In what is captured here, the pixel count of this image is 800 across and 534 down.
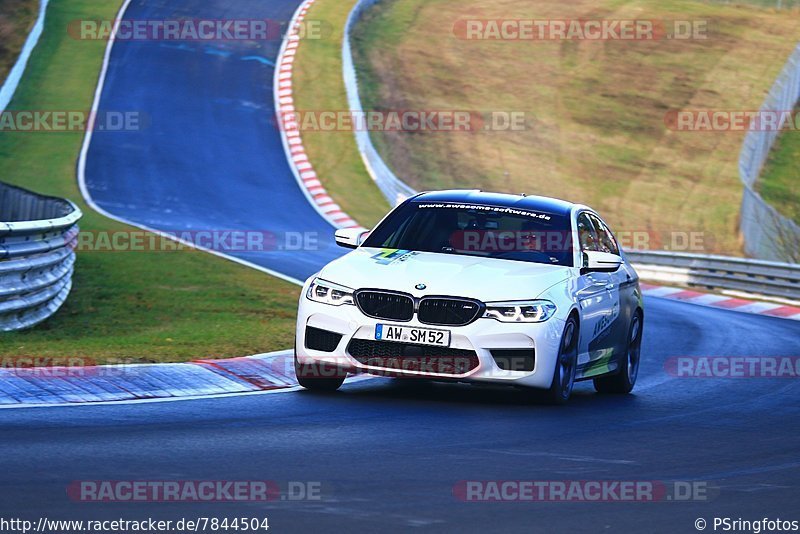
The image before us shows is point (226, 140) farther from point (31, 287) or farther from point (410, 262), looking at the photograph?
A: point (410, 262)

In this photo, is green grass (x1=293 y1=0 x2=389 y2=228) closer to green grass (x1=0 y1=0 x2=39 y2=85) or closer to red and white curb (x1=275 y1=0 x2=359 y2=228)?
red and white curb (x1=275 y1=0 x2=359 y2=228)

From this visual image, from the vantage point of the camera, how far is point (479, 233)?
37.1 feet

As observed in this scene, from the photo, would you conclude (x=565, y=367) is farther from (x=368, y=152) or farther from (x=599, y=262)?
(x=368, y=152)

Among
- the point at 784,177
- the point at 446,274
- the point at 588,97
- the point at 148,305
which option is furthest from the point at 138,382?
the point at 588,97

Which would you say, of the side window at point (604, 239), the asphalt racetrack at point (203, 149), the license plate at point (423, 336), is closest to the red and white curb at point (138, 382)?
the license plate at point (423, 336)

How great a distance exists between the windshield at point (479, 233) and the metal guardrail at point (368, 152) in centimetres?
1627

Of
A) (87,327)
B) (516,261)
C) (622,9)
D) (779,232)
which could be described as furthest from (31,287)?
(622,9)

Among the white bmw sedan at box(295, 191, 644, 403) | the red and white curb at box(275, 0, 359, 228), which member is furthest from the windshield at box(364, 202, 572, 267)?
the red and white curb at box(275, 0, 359, 228)

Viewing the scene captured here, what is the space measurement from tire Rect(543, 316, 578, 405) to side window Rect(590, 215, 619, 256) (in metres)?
1.71

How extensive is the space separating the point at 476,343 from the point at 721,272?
1873 centimetres

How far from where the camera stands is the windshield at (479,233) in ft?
36.7

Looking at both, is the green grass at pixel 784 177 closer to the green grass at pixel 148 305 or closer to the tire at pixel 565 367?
the green grass at pixel 148 305

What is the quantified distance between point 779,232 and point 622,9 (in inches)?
1062

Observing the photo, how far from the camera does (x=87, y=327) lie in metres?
15.8
